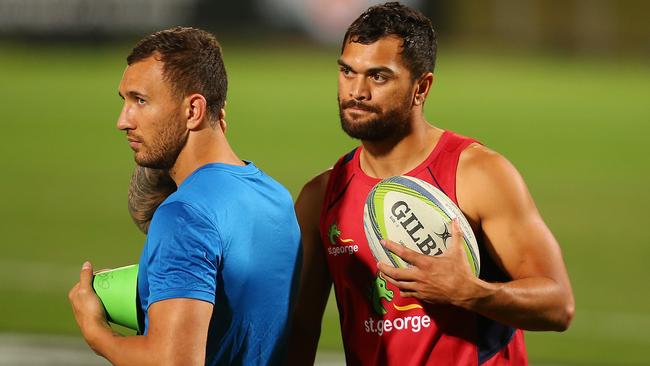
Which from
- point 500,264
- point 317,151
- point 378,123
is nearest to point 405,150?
point 378,123

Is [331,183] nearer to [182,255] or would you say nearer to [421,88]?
[421,88]

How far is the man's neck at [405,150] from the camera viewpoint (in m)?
4.80

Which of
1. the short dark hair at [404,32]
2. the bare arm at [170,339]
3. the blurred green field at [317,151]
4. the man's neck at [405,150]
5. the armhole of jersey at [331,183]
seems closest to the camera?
the bare arm at [170,339]

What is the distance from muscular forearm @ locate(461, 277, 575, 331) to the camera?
4223 millimetres

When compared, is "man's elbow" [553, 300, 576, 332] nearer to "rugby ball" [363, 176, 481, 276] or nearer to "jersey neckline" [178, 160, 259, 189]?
"rugby ball" [363, 176, 481, 276]

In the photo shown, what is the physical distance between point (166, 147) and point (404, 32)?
116cm

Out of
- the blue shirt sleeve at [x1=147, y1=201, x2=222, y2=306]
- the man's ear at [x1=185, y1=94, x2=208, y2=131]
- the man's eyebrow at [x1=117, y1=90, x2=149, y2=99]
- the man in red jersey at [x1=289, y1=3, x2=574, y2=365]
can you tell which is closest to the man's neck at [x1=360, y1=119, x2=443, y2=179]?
the man in red jersey at [x1=289, y1=3, x2=574, y2=365]

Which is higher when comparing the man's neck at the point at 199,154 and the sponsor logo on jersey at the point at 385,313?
the man's neck at the point at 199,154

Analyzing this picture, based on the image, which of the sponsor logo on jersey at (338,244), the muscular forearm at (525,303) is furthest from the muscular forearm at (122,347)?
the sponsor logo on jersey at (338,244)

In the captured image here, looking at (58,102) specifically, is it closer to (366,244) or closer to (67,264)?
(67,264)

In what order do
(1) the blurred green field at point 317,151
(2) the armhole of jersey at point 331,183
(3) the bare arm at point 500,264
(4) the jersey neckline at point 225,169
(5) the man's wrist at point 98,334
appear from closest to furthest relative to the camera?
(5) the man's wrist at point 98,334
(4) the jersey neckline at point 225,169
(3) the bare arm at point 500,264
(2) the armhole of jersey at point 331,183
(1) the blurred green field at point 317,151

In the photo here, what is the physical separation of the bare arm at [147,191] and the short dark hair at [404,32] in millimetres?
924

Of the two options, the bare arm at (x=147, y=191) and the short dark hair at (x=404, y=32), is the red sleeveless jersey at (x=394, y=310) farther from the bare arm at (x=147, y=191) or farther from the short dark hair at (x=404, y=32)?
the bare arm at (x=147, y=191)

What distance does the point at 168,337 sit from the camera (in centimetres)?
359
